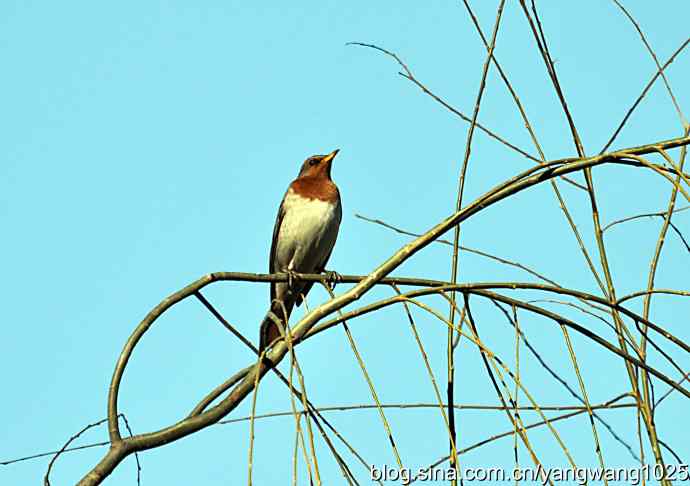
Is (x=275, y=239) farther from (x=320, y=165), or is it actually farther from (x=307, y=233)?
Answer: (x=320, y=165)

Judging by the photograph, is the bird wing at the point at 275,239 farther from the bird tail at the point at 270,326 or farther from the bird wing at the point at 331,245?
the bird tail at the point at 270,326

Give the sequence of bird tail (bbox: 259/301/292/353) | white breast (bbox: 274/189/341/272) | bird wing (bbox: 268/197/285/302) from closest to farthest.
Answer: bird tail (bbox: 259/301/292/353), white breast (bbox: 274/189/341/272), bird wing (bbox: 268/197/285/302)

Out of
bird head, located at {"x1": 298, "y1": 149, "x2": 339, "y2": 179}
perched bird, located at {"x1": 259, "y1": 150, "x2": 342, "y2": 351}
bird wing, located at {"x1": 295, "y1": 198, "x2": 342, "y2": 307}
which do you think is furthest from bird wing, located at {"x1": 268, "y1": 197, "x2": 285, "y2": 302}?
bird head, located at {"x1": 298, "y1": 149, "x2": 339, "y2": 179}

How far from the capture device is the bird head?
9.84 metres

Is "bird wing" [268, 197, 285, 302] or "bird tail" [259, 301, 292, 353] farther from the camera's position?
"bird wing" [268, 197, 285, 302]

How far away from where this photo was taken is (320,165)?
9906 millimetres

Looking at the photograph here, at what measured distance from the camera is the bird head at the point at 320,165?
9844 mm

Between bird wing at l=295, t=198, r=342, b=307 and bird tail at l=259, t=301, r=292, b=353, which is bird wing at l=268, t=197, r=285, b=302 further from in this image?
bird tail at l=259, t=301, r=292, b=353

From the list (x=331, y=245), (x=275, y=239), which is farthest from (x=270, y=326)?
(x=275, y=239)

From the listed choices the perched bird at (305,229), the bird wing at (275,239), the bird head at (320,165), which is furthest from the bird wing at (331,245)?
the bird head at (320,165)

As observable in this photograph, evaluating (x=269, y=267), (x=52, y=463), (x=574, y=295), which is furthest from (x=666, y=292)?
(x=269, y=267)

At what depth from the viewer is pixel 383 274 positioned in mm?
2832

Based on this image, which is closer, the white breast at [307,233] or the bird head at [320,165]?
the white breast at [307,233]

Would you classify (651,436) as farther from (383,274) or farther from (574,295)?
(383,274)
